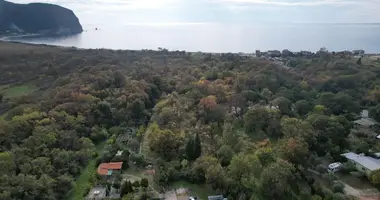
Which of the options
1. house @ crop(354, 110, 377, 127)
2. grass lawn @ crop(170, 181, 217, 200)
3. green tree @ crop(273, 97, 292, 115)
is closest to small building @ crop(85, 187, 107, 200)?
grass lawn @ crop(170, 181, 217, 200)

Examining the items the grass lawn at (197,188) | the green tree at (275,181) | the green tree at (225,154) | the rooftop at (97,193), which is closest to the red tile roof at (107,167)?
the rooftop at (97,193)

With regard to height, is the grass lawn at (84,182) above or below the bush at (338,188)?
below

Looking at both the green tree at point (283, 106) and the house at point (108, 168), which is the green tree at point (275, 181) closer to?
the house at point (108, 168)

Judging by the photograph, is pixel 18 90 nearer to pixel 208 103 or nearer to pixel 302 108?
pixel 208 103

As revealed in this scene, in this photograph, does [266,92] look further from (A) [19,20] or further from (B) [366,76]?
(A) [19,20]

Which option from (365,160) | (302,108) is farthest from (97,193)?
(302,108)
